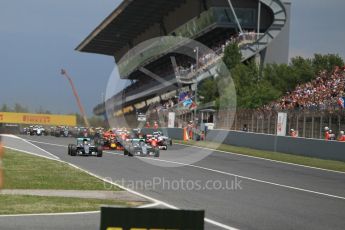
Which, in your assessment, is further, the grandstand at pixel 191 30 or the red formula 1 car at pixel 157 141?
the grandstand at pixel 191 30

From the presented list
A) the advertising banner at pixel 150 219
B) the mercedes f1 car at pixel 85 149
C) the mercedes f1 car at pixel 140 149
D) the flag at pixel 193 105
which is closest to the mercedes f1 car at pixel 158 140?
the mercedes f1 car at pixel 140 149

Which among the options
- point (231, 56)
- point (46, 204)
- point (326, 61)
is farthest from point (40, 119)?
point (46, 204)

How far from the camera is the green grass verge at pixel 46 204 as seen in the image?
11.9 meters

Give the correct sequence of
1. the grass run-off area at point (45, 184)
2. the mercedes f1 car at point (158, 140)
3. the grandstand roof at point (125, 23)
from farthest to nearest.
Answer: the grandstand roof at point (125, 23) < the mercedes f1 car at point (158, 140) < the grass run-off area at point (45, 184)

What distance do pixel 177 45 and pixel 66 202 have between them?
197 feet

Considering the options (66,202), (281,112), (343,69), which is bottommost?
(66,202)

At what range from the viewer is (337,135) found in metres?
32.9

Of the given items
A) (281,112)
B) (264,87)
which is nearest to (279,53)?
(264,87)

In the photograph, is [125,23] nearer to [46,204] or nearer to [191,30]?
[191,30]

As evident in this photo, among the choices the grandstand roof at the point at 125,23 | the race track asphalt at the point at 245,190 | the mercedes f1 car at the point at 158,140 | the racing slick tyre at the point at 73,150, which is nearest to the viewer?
the race track asphalt at the point at 245,190

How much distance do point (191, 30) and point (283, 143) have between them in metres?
40.2

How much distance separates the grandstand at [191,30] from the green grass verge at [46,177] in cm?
2902

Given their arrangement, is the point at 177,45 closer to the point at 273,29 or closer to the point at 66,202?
the point at 273,29

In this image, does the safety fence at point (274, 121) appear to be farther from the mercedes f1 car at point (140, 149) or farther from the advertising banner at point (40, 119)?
the advertising banner at point (40, 119)
